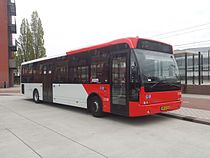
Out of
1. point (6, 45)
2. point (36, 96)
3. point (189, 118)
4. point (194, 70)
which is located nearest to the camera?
point (189, 118)

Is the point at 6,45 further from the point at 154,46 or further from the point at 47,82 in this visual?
the point at 154,46

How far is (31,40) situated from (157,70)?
1481 inches

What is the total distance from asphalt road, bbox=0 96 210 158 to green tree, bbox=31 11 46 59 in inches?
1369

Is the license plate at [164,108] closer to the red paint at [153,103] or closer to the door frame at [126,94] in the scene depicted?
the red paint at [153,103]

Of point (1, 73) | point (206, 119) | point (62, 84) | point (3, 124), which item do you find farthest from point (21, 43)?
point (206, 119)

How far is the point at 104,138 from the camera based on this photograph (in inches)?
222

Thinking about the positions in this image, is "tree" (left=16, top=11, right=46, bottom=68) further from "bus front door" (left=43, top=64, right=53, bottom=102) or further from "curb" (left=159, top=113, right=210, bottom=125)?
"curb" (left=159, top=113, right=210, bottom=125)

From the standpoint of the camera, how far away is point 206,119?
751 centimetres

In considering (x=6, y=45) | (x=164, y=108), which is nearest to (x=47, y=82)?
(x=164, y=108)

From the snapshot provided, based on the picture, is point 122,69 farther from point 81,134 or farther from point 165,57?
point 81,134

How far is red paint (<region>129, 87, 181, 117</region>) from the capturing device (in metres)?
6.81

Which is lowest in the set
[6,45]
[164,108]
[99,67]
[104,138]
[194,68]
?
[104,138]

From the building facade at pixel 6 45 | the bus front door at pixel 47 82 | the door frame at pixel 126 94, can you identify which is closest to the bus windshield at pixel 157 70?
the door frame at pixel 126 94

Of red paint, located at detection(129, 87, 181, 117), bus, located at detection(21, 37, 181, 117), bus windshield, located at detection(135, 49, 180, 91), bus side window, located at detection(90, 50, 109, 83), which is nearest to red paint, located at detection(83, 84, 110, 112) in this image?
bus, located at detection(21, 37, 181, 117)
